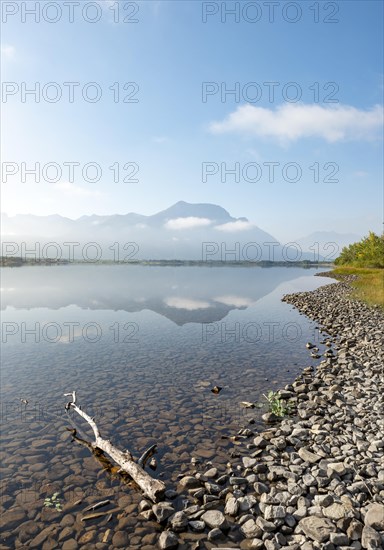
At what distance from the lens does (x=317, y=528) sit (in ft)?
25.1

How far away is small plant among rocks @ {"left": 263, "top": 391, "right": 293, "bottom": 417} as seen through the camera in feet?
47.1

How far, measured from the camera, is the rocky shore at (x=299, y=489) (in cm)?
772

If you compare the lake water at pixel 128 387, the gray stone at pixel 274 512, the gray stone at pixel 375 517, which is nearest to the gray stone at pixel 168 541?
the lake water at pixel 128 387

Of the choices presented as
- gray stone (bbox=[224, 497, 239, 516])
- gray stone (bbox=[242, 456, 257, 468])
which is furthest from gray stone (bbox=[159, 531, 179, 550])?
gray stone (bbox=[242, 456, 257, 468])

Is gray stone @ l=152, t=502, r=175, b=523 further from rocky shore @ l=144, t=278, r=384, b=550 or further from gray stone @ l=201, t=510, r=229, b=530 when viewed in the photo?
gray stone @ l=201, t=510, r=229, b=530

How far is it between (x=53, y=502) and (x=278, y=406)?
8.99m

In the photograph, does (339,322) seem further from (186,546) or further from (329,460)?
(186,546)

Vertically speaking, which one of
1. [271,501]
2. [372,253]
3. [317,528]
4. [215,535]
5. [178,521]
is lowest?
[215,535]

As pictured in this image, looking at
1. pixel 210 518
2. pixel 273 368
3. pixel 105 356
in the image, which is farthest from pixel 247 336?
pixel 210 518

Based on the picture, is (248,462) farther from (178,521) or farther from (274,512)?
(178,521)

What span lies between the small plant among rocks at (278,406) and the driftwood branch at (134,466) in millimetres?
5491

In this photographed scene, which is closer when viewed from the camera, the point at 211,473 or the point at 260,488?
the point at 260,488

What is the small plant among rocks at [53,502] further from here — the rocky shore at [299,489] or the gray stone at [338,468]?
the gray stone at [338,468]

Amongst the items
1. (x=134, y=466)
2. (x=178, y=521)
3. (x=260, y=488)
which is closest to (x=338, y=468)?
(x=260, y=488)
